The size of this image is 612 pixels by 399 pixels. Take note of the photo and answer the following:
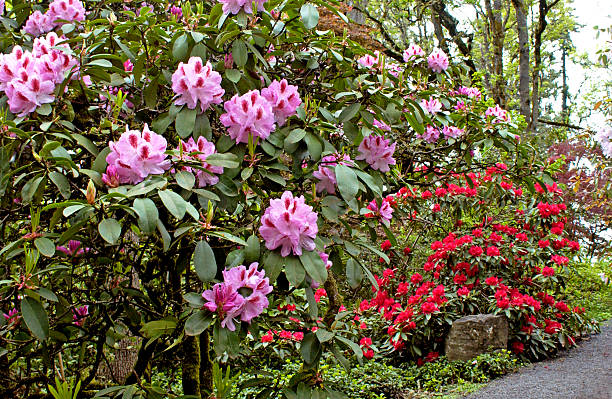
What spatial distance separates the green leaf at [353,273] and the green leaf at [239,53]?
2.12 feet

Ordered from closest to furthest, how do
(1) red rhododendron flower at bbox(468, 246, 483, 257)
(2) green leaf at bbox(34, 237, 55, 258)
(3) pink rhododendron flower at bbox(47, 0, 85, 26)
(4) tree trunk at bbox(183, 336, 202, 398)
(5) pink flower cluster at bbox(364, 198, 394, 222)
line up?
(2) green leaf at bbox(34, 237, 55, 258) < (5) pink flower cluster at bbox(364, 198, 394, 222) < (3) pink rhododendron flower at bbox(47, 0, 85, 26) < (4) tree trunk at bbox(183, 336, 202, 398) < (1) red rhododendron flower at bbox(468, 246, 483, 257)

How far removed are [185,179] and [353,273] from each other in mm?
582

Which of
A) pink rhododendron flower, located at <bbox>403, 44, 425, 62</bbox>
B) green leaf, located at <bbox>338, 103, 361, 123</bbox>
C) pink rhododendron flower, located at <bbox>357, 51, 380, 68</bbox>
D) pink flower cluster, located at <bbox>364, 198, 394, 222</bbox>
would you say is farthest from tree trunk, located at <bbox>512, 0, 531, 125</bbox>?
green leaf, located at <bbox>338, 103, 361, 123</bbox>

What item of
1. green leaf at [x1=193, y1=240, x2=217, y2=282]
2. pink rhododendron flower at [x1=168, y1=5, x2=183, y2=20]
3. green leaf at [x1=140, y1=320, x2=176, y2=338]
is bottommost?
green leaf at [x1=140, y1=320, x2=176, y2=338]

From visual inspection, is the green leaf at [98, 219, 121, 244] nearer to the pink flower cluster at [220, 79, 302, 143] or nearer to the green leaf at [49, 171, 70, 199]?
the green leaf at [49, 171, 70, 199]

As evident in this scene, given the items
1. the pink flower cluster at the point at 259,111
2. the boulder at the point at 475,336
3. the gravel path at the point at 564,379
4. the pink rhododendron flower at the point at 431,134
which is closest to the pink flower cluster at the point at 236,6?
the pink flower cluster at the point at 259,111

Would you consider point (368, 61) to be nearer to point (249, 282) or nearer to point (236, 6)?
point (236, 6)

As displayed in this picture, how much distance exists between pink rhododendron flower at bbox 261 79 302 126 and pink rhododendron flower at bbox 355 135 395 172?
28 cm

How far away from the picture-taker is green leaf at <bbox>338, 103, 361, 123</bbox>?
1.57m

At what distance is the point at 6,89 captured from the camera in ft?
4.46

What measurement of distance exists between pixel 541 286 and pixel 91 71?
419cm

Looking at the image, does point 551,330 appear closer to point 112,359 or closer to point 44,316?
point 112,359

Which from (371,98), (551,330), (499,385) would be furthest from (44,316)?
(551,330)

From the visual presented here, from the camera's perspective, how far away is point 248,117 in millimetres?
1354
